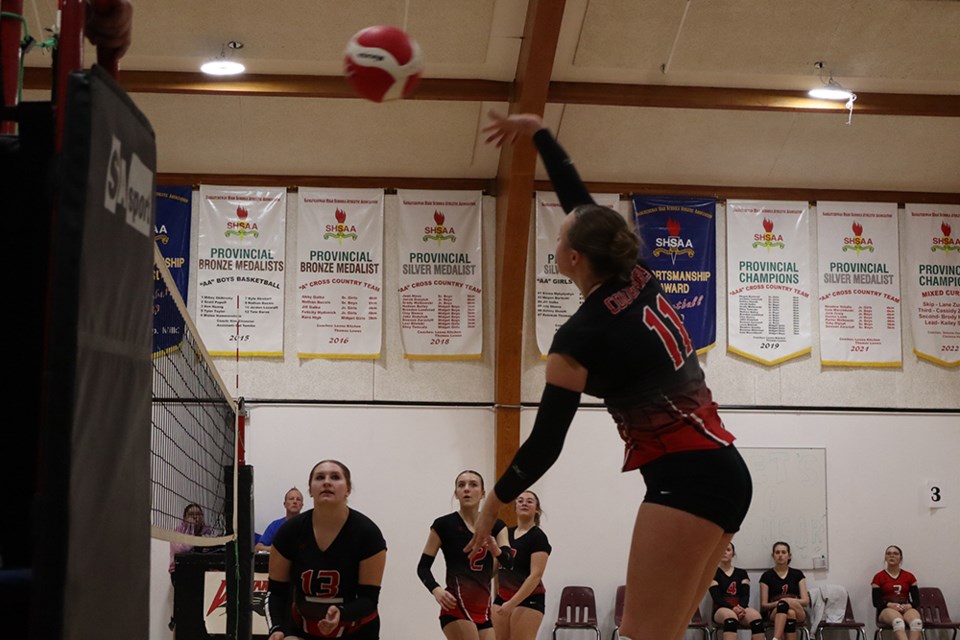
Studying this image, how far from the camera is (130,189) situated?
7.34 ft

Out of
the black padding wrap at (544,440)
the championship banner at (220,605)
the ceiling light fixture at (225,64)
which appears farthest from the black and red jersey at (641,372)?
the ceiling light fixture at (225,64)

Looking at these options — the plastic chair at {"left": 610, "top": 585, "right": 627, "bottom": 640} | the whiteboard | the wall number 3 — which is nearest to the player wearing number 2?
the plastic chair at {"left": 610, "top": 585, "right": 627, "bottom": 640}

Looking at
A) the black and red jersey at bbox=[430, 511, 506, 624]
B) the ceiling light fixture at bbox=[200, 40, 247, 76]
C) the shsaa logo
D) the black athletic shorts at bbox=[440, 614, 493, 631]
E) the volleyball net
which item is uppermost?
the ceiling light fixture at bbox=[200, 40, 247, 76]

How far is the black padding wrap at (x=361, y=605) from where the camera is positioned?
6555 mm

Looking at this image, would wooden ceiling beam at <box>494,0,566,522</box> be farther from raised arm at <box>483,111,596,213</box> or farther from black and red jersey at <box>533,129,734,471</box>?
black and red jersey at <box>533,129,734,471</box>

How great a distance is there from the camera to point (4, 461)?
7.50ft

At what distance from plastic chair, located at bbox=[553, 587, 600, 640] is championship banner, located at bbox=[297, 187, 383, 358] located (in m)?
4.18

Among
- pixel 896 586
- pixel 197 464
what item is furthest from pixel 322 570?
pixel 896 586

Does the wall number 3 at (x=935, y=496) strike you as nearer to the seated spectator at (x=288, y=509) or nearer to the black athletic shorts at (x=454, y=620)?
the black athletic shorts at (x=454, y=620)

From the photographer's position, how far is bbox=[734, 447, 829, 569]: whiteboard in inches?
548

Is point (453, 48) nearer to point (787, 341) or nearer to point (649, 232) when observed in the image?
point (649, 232)

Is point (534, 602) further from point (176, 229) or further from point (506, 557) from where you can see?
point (176, 229)

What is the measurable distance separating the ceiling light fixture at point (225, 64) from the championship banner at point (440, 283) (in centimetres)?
328

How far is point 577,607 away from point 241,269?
6487mm
